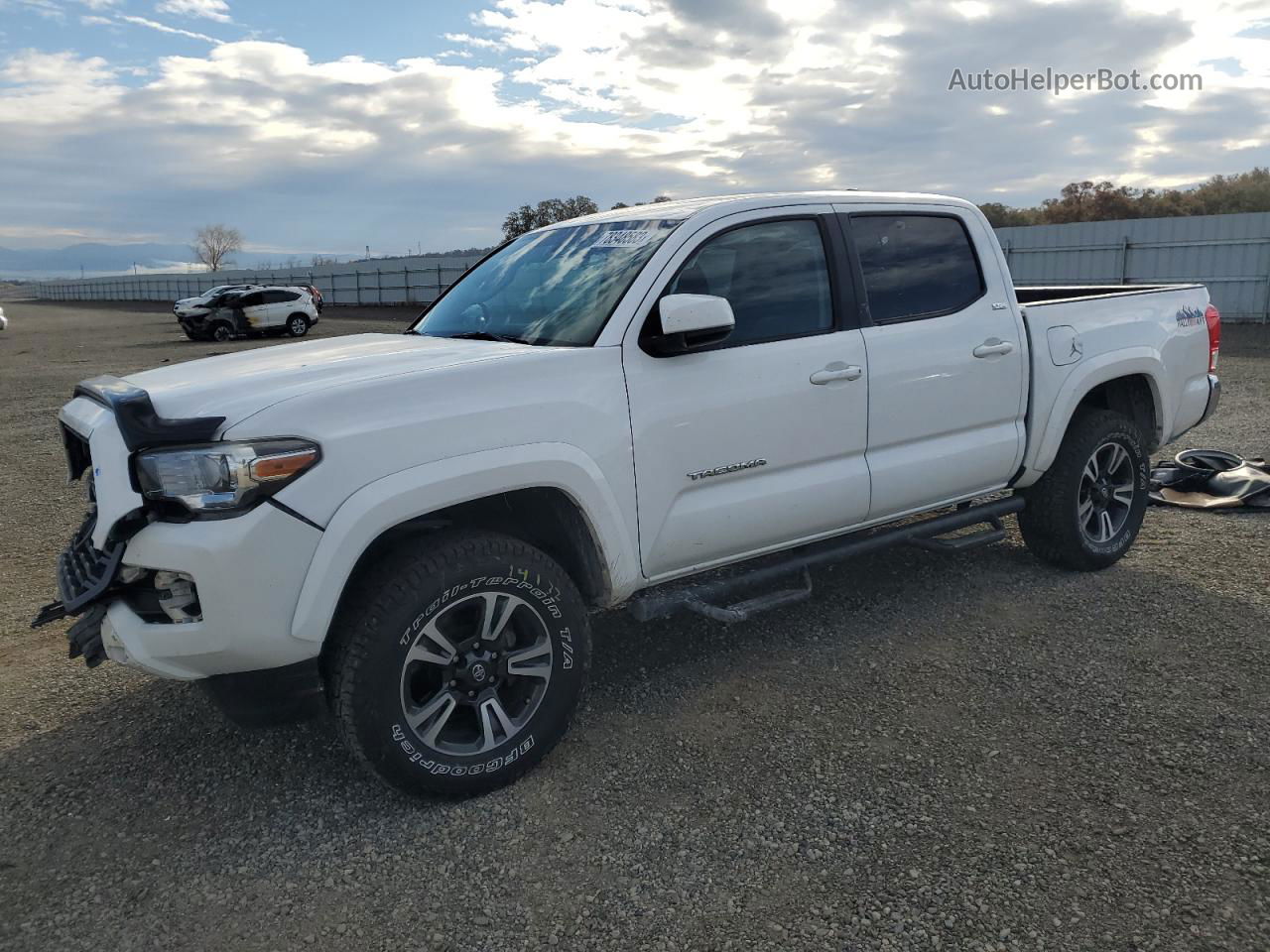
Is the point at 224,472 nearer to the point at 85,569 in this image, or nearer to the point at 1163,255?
the point at 85,569

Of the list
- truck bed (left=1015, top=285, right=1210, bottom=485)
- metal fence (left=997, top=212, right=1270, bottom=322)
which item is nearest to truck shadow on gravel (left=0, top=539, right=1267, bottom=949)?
truck bed (left=1015, top=285, right=1210, bottom=485)

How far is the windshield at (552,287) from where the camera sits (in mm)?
3592

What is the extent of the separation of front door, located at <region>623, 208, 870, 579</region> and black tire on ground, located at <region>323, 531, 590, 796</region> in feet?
1.57

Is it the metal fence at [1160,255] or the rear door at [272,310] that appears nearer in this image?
the metal fence at [1160,255]

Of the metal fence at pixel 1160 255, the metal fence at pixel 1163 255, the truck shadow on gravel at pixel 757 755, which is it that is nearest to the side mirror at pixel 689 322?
the truck shadow on gravel at pixel 757 755

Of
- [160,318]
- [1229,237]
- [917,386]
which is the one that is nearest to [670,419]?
[917,386]

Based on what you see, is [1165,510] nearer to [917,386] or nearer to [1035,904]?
[917,386]

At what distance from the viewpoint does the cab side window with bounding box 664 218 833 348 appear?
3703mm

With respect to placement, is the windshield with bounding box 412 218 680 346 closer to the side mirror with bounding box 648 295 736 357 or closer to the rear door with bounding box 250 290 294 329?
the side mirror with bounding box 648 295 736 357

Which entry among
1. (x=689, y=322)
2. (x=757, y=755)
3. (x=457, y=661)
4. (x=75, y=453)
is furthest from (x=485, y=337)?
(x=757, y=755)

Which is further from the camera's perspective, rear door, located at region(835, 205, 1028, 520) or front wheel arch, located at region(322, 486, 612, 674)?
rear door, located at region(835, 205, 1028, 520)

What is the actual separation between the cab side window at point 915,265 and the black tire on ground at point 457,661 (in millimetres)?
1949

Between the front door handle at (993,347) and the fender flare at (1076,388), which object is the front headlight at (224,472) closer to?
the front door handle at (993,347)

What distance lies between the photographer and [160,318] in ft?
147
